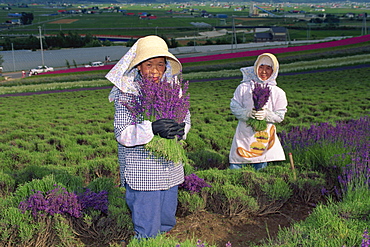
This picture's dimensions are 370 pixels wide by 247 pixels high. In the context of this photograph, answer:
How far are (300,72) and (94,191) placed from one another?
64.9 ft

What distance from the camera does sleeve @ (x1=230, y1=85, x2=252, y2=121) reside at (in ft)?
17.6

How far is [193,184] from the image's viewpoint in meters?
4.59

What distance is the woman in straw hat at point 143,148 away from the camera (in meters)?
3.33

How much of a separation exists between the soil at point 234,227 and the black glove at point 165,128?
1.09 meters

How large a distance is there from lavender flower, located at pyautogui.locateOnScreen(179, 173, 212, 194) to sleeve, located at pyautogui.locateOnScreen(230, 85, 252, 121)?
3.72 feet

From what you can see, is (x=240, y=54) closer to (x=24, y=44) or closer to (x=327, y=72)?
(x=327, y=72)

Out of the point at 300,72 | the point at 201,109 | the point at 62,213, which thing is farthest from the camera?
the point at 300,72

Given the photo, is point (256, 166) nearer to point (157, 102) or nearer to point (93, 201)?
point (93, 201)

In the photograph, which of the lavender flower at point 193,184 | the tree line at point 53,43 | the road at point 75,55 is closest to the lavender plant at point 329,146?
the lavender flower at point 193,184

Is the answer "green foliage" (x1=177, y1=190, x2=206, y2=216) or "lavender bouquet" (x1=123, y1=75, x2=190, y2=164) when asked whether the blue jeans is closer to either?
"green foliage" (x1=177, y1=190, x2=206, y2=216)

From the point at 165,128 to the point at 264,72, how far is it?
105 inches

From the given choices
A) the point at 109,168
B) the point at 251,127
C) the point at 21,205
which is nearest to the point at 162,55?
the point at 21,205

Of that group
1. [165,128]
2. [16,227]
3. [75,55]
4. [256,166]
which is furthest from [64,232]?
[75,55]

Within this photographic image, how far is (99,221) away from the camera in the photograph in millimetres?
3973
